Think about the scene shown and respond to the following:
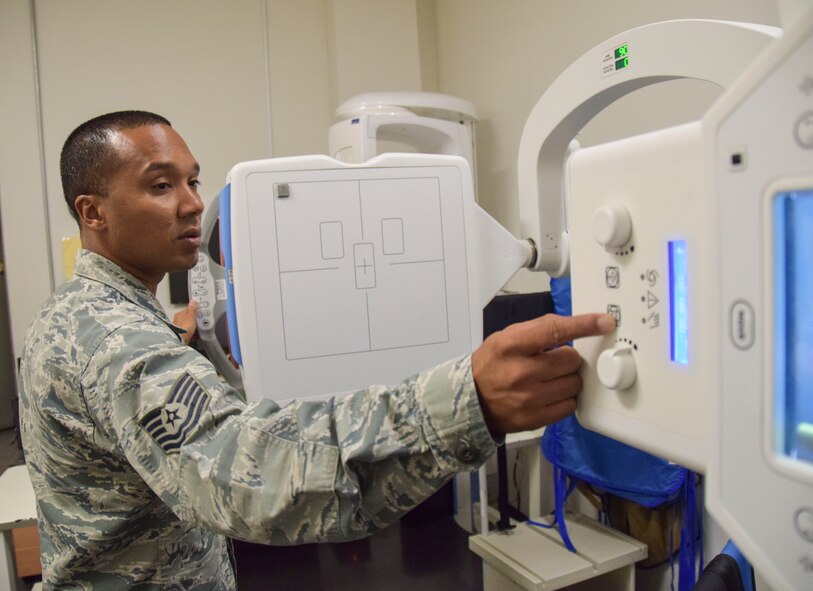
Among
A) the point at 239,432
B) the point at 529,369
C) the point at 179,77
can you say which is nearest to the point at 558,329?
the point at 529,369

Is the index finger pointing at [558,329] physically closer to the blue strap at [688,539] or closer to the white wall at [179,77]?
the blue strap at [688,539]

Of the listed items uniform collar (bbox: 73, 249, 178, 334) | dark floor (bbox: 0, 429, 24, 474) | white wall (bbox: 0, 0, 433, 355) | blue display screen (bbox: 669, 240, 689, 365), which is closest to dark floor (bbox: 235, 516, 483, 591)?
dark floor (bbox: 0, 429, 24, 474)

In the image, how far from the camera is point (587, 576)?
169 centimetres

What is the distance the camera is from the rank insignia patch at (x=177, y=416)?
64cm

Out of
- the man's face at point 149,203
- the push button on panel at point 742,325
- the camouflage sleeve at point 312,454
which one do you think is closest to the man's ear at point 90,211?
the man's face at point 149,203

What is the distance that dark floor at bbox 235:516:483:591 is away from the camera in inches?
92.4

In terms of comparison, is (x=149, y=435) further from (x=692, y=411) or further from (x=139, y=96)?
(x=139, y=96)

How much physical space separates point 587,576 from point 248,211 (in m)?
1.32

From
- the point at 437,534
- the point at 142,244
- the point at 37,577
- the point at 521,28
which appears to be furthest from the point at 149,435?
the point at 521,28

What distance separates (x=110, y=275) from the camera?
3.39 ft

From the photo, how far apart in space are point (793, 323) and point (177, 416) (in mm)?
551

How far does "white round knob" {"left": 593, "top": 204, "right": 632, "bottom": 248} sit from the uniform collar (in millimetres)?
733

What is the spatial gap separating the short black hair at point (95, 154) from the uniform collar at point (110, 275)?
0.11 m

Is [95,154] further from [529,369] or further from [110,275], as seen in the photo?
[529,369]
